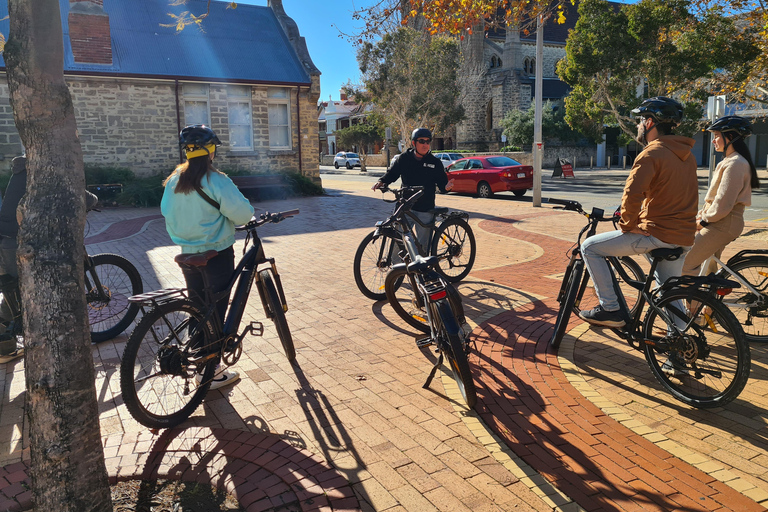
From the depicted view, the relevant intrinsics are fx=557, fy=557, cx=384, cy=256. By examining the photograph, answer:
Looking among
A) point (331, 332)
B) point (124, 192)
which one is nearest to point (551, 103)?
point (124, 192)

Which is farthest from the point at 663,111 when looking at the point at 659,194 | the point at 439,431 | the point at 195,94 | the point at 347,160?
the point at 347,160

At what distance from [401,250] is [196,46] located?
752 inches

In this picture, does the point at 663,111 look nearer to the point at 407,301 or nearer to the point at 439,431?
the point at 439,431

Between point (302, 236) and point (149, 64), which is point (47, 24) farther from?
point (149, 64)

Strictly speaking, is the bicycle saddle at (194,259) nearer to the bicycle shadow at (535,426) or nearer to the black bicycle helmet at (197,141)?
the black bicycle helmet at (197,141)

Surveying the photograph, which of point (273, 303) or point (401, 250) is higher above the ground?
point (401, 250)

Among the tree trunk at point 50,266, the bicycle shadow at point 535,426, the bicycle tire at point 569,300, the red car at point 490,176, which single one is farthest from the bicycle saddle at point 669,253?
the red car at point 490,176

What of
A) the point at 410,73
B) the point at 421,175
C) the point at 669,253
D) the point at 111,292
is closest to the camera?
the point at 669,253

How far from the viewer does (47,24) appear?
2.39 m

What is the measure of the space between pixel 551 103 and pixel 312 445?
147 ft

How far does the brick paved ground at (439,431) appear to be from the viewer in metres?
3.04

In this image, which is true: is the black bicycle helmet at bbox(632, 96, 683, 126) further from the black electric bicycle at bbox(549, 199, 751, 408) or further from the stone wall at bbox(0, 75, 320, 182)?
the stone wall at bbox(0, 75, 320, 182)

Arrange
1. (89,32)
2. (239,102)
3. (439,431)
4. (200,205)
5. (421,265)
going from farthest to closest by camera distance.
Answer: (239,102), (89,32), (421,265), (200,205), (439,431)

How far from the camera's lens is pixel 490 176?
828 inches
